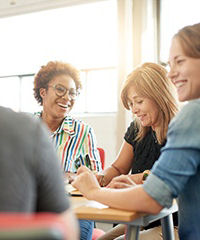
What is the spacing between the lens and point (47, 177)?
22.7 inches

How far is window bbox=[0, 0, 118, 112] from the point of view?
13.3 ft

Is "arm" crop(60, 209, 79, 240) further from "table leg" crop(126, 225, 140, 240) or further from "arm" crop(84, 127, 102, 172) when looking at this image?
"arm" crop(84, 127, 102, 172)

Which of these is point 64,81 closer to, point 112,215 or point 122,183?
point 122,183

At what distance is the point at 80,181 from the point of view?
1.36 meters

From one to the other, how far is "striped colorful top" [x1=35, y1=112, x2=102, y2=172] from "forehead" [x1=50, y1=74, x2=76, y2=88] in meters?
0.25

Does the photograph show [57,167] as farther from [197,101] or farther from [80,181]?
[80,181]

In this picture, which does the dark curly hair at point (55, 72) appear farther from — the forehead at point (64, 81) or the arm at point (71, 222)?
the arm at point (71, 222)

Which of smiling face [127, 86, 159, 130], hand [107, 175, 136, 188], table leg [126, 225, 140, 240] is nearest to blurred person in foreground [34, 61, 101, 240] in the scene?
smiling face [127, 86, 159, 130]

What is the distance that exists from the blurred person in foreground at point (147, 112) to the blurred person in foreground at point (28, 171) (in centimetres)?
120

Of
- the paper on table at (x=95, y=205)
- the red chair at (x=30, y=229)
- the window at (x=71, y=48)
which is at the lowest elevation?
the paper on table at (x=95, y=205)

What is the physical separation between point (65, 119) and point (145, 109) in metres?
0.71

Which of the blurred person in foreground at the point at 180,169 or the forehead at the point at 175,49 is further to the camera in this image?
the forehead at the point at 175,49

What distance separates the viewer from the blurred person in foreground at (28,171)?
55 centimetres

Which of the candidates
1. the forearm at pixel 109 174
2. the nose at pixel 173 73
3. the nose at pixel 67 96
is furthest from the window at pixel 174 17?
the nose at pixel 173 73
